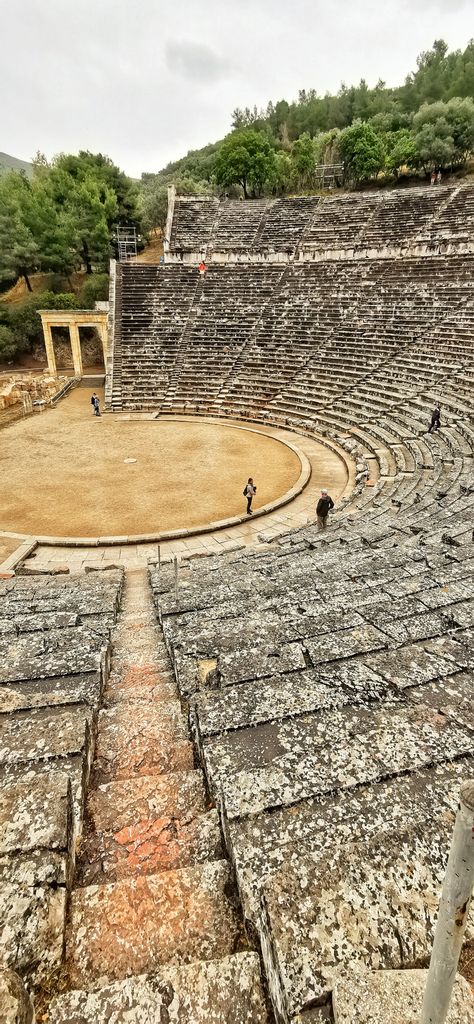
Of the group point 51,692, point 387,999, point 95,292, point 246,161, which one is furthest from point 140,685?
point 246,161

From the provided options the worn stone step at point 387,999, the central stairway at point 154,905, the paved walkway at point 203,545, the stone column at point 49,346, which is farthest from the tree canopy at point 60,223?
the worn stone step at point 387,999

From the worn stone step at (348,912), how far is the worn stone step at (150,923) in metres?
0.38

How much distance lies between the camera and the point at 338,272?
2975 cm

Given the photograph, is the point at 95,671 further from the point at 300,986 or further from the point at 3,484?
the point at 3,484

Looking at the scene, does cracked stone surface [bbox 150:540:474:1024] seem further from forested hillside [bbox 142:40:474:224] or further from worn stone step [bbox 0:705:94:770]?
forested hillside [bbox 142:40:474:224]

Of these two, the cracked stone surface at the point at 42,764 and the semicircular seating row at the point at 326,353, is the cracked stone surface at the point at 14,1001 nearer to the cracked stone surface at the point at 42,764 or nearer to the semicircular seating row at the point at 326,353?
the cracked stone surface at the point at 42,764

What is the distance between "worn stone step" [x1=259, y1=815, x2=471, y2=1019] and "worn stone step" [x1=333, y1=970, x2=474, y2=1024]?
0.07m

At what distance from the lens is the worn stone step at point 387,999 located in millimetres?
1542

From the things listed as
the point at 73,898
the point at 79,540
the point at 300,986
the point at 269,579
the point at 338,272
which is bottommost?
the point at 79,540

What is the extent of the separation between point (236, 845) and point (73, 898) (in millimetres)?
810

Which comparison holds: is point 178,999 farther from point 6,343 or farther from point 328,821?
point 6,343

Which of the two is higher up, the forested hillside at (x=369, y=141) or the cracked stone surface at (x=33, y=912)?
the forested hillside at (x=369, y=141)

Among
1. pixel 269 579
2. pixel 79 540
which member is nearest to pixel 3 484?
pixel 79 540

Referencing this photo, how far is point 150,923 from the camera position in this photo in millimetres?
2174
